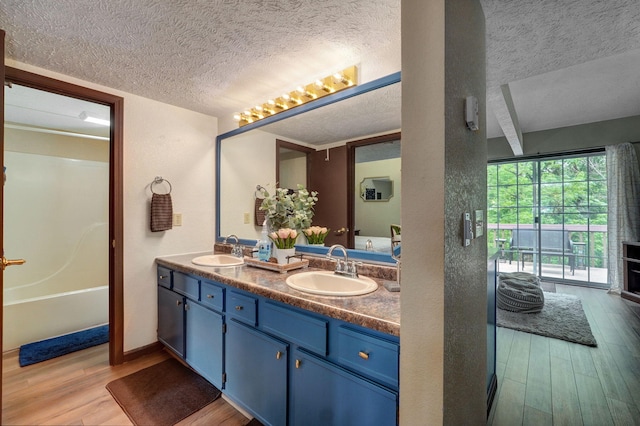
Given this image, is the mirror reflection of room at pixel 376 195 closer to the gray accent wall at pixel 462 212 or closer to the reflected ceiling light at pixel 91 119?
the gray accent wall at pixel 462 212

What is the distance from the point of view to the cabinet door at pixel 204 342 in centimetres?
175

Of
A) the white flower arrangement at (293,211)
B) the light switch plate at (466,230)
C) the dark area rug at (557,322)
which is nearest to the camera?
the light switch plate at (466,230)

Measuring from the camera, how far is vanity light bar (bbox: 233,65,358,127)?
5.67 feet

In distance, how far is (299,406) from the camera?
1268mm

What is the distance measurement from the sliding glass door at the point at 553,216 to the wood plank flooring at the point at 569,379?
69.0 inches

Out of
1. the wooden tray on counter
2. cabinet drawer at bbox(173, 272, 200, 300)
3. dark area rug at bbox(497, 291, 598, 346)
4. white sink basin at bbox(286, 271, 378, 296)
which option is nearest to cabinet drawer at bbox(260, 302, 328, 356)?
white sink basin at bbox(286, 271, 378, 296)

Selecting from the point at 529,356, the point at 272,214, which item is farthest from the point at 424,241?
the point at 529,356

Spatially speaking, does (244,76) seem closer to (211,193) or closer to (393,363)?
(211,193)

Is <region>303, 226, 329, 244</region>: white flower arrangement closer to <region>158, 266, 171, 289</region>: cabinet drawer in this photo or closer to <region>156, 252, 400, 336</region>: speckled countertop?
<region>156, 252, 400, 336</region>: speckled countertop

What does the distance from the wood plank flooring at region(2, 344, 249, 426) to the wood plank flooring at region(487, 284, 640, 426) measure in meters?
1.75

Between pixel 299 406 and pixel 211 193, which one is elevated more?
pixel 211 193

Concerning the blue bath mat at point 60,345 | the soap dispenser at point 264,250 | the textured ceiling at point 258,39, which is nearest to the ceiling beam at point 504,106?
the textured ceiling at point 258,39

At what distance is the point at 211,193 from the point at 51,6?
1.66 metres

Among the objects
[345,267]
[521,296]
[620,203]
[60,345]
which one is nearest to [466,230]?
[345,267]
